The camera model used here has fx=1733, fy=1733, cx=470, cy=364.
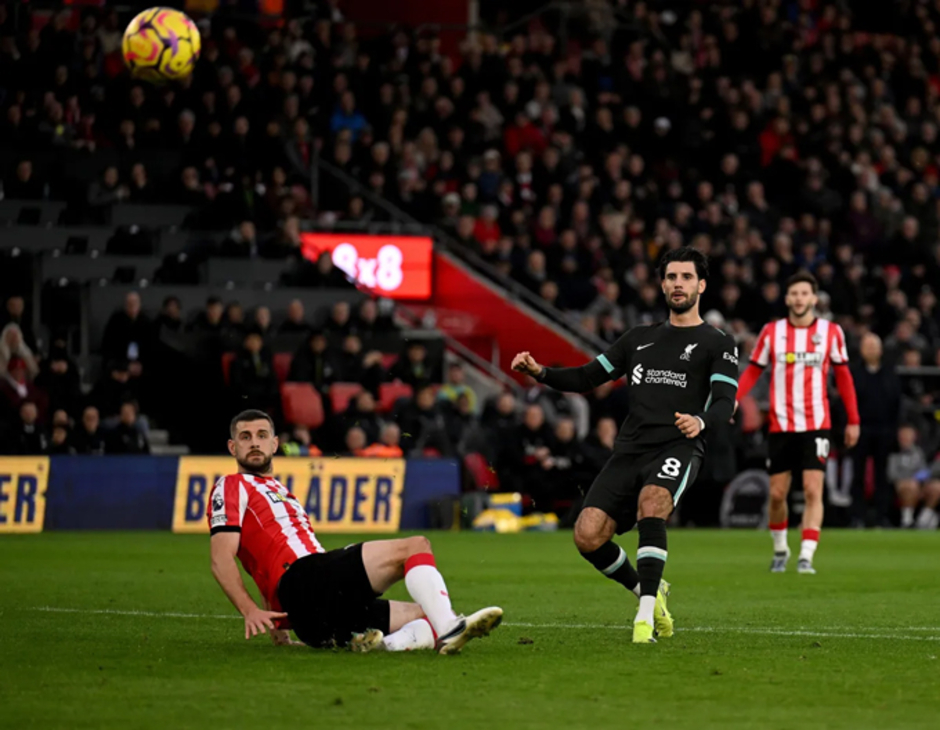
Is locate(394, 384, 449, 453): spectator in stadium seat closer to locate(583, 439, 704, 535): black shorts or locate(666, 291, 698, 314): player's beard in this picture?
locate(583, 439, 704, 535): black shorts

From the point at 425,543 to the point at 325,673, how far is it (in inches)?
30.9

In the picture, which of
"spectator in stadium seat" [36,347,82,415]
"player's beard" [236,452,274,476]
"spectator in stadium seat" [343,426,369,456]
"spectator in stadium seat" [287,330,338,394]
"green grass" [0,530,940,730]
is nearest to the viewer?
"green grass" [0,530,940,730]

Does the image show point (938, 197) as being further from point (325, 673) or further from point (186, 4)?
point (325, 673)

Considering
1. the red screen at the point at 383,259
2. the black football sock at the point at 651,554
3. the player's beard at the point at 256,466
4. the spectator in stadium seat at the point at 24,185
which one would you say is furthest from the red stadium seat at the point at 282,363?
the player's beard at the point at 256,466

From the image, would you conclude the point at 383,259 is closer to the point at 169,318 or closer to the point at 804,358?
the point at 169,318

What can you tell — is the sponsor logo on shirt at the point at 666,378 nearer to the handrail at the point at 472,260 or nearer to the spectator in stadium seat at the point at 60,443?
the spectator in stadium seat at the point at 60,443

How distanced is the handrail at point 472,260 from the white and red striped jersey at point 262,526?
18.1m

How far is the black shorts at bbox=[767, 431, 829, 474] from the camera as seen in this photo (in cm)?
1393

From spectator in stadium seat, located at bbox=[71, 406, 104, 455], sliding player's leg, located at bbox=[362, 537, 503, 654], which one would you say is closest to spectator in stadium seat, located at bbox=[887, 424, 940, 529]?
spectator in stadium seat, located at bbox=[71, 406, 104, 455]

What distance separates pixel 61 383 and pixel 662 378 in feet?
41.9

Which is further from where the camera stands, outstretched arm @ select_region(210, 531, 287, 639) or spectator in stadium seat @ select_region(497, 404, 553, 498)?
spectator in stadium seat @ select_region(497, 404, 553, 498)

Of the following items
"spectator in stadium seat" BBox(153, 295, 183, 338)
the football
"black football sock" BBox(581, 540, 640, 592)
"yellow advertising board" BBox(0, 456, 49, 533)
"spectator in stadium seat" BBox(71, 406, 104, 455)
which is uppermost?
the football

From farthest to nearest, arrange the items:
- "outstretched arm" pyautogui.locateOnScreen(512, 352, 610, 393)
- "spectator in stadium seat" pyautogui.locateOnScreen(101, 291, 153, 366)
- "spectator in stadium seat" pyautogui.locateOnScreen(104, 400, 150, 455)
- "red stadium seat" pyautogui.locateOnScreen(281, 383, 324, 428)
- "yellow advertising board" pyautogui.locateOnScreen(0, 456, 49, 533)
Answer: "spectator in stadium seat" pyautogui.locateOnScreen(101, 291, 153, 366)
"red stadium seat" pyautogui.locateOnScreen(281, 383, 324, 428)
"spectator in stadium seat" pyautogui.locateOnScreen(104, 400, 150, 455)
"yellow advertising board" pyautogui.locateOnScreen(0, 456, 49, 533)
"outstretched arm" pyautogui.locateOnScreen(512, 352, 610, 393)

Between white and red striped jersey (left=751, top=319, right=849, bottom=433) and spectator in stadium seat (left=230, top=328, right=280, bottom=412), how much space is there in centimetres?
831
